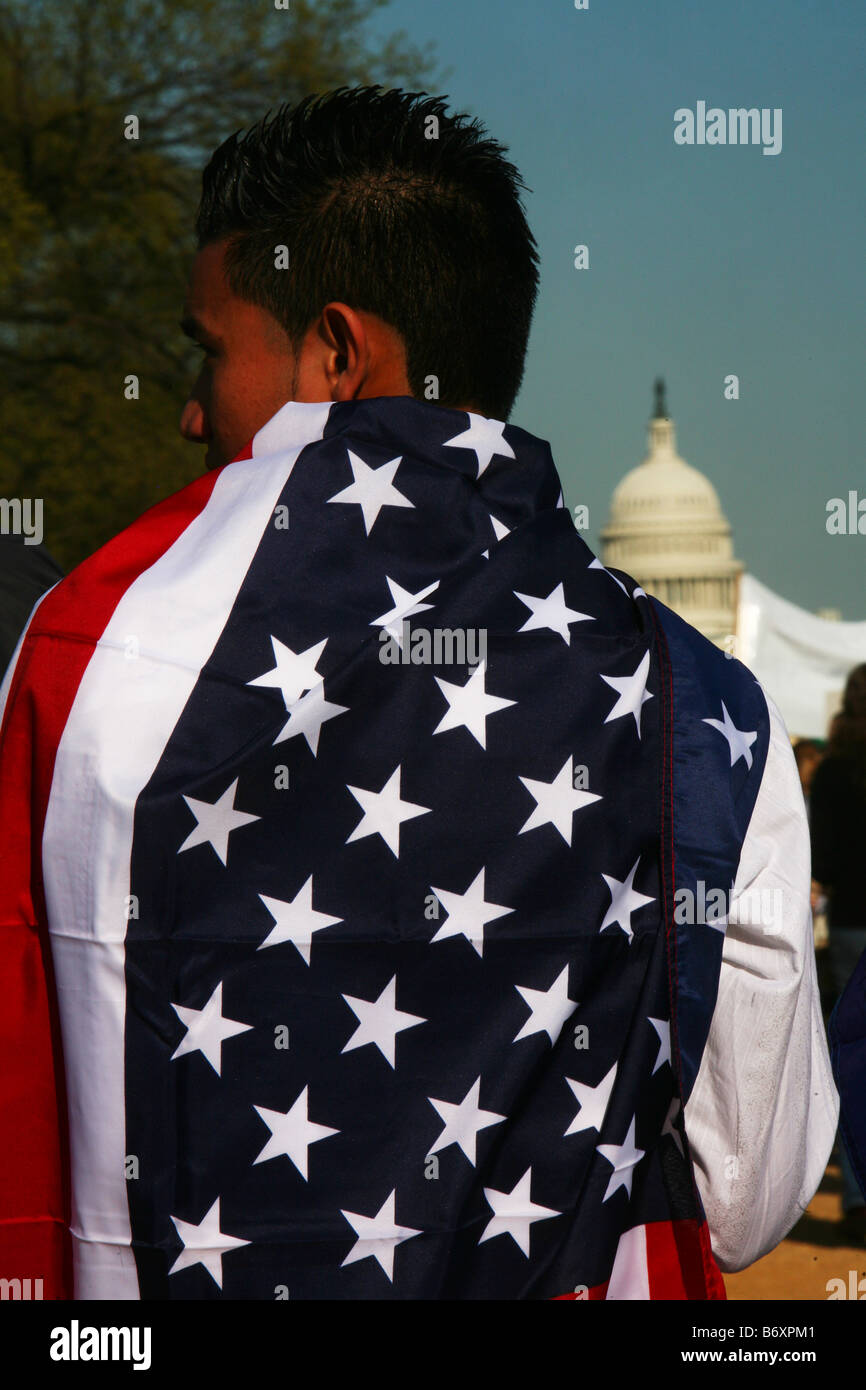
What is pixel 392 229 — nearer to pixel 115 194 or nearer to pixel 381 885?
pixel 381 885

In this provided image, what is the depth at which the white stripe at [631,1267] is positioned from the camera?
59.8 inches

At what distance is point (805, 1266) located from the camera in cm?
600

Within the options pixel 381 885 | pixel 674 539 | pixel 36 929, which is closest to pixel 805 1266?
pixel 381 885

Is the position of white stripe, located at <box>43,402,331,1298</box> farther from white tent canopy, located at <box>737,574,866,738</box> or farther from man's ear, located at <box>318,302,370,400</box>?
white tent canopy, located at <box>737,574,866,738</box>

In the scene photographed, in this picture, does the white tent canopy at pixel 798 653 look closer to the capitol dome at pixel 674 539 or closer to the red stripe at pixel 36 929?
the capitol dome at pixel 674 539

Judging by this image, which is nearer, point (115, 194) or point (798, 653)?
point (115, 194)

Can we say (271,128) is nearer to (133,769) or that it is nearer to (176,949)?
(133,769)

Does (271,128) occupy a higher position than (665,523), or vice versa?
(665,523)

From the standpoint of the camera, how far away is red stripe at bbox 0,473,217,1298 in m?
1.34

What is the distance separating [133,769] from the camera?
1.33 metres

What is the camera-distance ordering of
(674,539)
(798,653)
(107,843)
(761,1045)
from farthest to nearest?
(674,539) → (798,653) → (761,1045) → (107,843)

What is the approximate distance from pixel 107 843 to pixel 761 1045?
662 millimetres

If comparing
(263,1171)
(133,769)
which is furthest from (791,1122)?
(133,769)

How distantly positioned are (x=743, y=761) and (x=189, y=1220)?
0.69 metres
